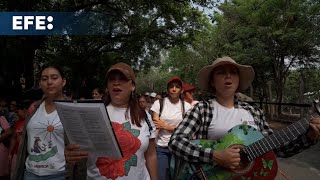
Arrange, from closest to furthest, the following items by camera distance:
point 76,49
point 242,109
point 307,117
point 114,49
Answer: point 307,117
point 242,109
point 76,49
point 114,49

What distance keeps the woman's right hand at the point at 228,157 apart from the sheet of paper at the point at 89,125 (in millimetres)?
558

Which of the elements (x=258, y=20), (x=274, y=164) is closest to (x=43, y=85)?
(x=274, y=164)

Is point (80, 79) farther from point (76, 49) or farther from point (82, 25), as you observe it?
point (82, 25)

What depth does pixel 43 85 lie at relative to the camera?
3.21 m

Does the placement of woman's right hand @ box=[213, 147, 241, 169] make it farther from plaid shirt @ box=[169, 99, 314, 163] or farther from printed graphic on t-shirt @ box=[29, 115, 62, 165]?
printed graphic on t-shirt @ box=[29, 115, 62, 165]

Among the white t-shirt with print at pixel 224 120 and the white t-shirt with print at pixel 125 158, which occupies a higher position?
the white t-shirt with print at pixel 224 120

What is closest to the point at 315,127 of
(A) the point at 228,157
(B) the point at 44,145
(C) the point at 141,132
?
(A) the point at 228,157

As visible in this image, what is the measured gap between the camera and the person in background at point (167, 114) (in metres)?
4.97

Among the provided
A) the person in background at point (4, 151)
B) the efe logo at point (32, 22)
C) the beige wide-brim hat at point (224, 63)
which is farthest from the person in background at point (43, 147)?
the efe logo at point (32, 22)

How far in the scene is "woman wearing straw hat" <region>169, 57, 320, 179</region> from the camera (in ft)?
7.86

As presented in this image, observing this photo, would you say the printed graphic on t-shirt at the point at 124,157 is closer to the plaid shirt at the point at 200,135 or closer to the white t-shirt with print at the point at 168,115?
the plaid shirt at the point at 200,135

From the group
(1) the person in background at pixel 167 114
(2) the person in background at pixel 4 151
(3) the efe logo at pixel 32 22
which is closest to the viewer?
(2) the person in background at pixel 4 151

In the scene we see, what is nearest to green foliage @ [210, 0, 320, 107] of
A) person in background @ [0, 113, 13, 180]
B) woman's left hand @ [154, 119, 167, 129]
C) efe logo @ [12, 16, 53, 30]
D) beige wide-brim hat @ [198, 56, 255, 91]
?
efe logo @ [12, 16, 53, 30]

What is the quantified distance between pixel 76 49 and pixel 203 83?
1633 centimetres
